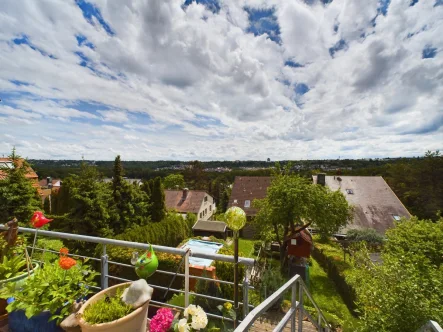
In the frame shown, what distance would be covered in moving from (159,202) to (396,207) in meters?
20.2

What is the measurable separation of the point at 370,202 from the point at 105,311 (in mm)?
23760

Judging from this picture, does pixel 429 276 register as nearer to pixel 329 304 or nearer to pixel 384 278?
pixel 384 278

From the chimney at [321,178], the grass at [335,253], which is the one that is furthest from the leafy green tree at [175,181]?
the grass at [335,253]

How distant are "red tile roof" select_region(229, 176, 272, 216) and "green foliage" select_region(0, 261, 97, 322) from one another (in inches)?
911

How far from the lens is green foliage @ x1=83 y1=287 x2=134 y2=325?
142 centimetres

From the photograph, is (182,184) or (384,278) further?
(182,184)

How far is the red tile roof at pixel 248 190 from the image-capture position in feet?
83.3

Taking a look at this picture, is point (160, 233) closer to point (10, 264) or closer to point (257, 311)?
point (10, 264)

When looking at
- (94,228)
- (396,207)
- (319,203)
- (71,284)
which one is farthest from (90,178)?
(396,207)

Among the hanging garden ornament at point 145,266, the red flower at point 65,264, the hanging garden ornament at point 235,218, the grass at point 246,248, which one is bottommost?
the grass at point 246,248

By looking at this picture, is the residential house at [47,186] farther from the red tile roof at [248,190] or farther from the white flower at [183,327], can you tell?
the white flower at [183,327]

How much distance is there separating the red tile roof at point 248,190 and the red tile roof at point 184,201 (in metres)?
4.46

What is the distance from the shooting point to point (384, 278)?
16.1ft

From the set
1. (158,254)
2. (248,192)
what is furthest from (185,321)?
(248,192)
